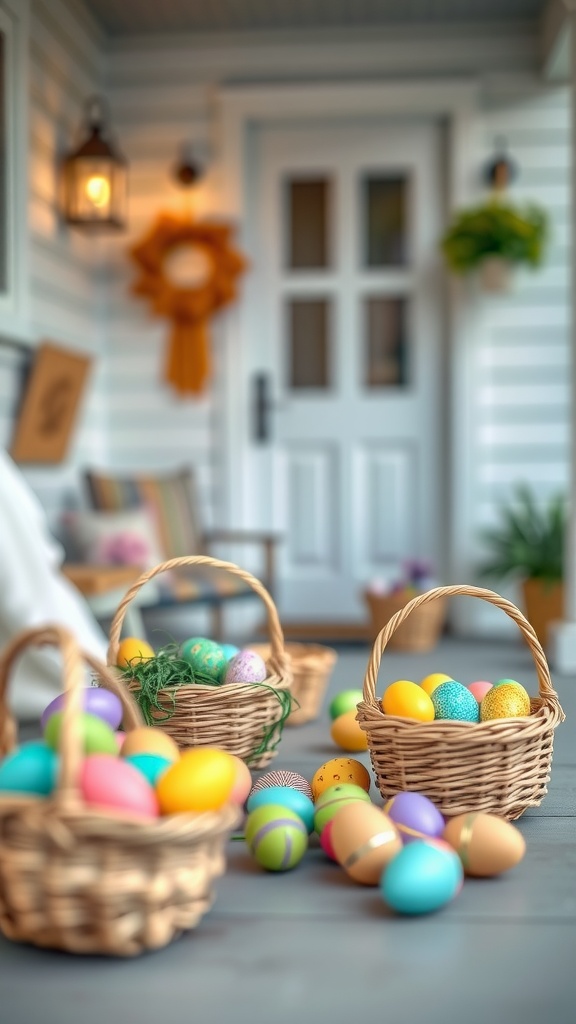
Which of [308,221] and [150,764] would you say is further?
[308,221]

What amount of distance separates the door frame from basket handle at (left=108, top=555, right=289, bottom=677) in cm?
334

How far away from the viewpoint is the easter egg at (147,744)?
1.19 metres

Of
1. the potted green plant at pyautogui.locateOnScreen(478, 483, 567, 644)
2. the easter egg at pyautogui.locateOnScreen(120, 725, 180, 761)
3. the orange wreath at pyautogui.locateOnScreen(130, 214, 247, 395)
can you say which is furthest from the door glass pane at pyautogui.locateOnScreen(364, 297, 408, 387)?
the easter egg at pyautogui.locateOnScreen(120, 725, 180, 761)

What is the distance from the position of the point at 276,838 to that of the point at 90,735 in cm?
25

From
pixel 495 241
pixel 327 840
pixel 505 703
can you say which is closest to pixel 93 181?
pixel 495 241

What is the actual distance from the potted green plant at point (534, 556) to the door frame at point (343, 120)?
0.20m

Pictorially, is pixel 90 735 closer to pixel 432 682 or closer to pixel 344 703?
pixel 432 682

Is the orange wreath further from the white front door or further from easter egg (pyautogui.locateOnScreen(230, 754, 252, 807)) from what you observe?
easter egg (pyautogui.locateOnScreen(230, 754, 252, 807))

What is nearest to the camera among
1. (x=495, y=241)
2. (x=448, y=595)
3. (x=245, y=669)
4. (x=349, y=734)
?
(x=448, y=595)

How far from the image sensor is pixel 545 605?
14.6 ft

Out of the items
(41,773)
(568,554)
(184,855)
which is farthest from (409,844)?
(568,554)

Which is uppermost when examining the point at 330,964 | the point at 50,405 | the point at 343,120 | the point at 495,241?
the point at 343,120

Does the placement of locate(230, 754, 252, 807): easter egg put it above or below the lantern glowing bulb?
below

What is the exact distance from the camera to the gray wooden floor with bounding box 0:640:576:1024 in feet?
3.06
